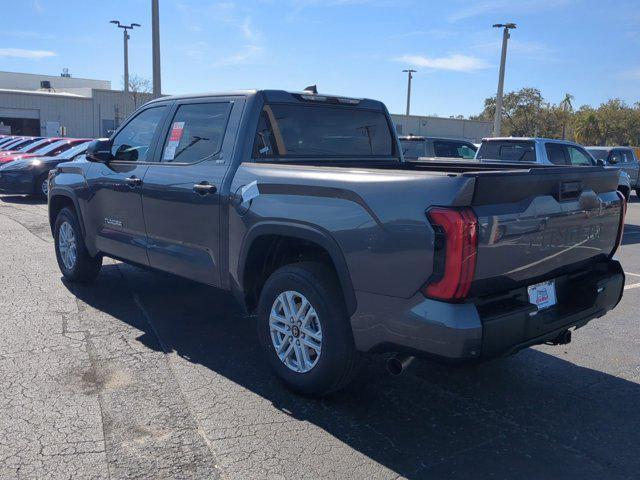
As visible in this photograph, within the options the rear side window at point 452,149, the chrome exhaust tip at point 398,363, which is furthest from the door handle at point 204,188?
the rear side window at point 452,149

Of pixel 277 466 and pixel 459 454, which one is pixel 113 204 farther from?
pixel 459 454

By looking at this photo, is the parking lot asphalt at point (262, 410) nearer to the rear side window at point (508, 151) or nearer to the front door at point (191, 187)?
the front door at point (191, 187)

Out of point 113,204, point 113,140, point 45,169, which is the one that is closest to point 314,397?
point 113,204

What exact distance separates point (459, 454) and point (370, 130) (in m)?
3.08

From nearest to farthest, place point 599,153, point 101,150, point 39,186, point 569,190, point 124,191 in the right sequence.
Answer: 1. point 569,190
2. point 124,191
3. point 101,150
4. point 39,186
5. point 599,153

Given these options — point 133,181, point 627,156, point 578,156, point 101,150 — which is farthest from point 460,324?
point 627,156

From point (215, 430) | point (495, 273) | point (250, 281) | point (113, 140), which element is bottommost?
point (215, 430)

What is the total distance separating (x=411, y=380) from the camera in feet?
14.4

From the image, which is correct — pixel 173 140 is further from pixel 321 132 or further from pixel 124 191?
pixel 321 132

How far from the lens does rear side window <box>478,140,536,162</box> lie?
12.3 meters

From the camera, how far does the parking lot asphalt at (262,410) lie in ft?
10.6

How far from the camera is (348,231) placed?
3494mm

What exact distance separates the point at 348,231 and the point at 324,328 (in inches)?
25.7

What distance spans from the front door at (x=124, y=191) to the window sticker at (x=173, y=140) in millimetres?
222
